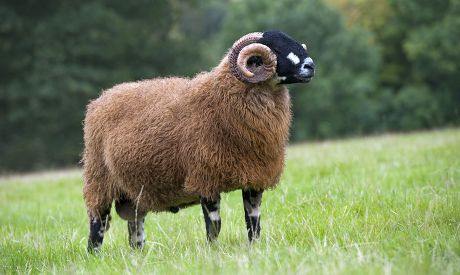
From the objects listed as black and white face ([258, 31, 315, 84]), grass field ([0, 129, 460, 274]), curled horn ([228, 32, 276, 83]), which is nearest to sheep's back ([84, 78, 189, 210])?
grass field ([0, 129, 460, 274])

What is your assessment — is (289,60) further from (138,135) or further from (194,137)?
(138,135)

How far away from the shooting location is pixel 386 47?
152 ft

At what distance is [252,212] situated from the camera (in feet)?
18.9

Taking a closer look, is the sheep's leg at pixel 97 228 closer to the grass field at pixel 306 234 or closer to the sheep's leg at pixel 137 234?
the grass field at pixel 306 234

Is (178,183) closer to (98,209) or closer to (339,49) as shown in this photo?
(98,209)

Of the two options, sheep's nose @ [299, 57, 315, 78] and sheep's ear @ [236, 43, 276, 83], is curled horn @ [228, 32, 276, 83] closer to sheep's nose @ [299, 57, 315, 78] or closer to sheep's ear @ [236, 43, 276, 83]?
sheep's ear @ [236, 43, 276, 83]

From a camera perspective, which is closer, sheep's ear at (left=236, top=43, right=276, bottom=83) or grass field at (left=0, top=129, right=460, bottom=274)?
grass field at (left=0, top=129, right=460, bottom=274)

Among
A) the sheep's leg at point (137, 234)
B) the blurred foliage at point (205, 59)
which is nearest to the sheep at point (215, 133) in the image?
the sheep's leg at point (137, 234)

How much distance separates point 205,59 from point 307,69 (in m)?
30.5

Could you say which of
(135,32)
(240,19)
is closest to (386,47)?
(240,19)

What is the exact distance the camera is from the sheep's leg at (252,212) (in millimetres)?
5688

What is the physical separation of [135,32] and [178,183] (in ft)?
89.2

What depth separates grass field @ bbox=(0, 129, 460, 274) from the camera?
409 cm

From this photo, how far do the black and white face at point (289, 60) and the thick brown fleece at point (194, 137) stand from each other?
20 cm
